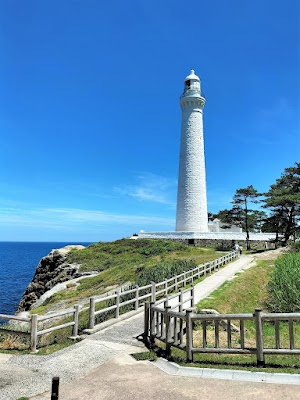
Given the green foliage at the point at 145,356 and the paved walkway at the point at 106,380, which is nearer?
the paved walkway at the point at 106,380

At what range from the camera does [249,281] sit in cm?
2122

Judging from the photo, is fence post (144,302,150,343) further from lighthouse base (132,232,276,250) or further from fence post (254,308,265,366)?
lighthouse base (132,232,276,250)

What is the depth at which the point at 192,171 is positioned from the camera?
47188mm

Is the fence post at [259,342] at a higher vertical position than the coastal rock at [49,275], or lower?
higher

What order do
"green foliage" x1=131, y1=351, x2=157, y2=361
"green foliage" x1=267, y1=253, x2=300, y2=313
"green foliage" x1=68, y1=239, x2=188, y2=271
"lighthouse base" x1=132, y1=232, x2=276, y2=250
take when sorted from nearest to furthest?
"green foliage" x1=131, y1=351, x2=157, y2=361, "green foliage" x1=267, y1=253, x2=300, y2=313, "green foliage" x1=68, y1=239, x2=188, y2=271, "lighthouse base" x1=132, y1=232, x2=276, y2=250

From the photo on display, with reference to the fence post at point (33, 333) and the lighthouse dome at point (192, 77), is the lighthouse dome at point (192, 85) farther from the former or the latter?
the fence post at point (33, 333)

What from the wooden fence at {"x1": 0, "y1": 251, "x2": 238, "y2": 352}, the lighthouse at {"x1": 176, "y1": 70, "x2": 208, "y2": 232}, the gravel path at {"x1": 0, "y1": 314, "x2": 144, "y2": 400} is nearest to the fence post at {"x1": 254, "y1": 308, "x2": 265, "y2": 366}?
the gravel path at {"x1": 0, "y1": 314, "x2": 144, "y2": 400}

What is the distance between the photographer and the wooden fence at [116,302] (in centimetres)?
1005

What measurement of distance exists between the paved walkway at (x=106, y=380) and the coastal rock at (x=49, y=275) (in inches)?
1019

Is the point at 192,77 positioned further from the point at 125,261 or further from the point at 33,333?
the point at 33,333

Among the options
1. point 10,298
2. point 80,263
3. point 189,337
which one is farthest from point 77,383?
point 10,298

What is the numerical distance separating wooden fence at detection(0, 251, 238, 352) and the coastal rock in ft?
54.5

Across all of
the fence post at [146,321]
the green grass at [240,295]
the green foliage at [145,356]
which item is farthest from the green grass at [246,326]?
the fence post at [146,321]

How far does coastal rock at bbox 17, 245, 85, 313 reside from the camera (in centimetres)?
3584
